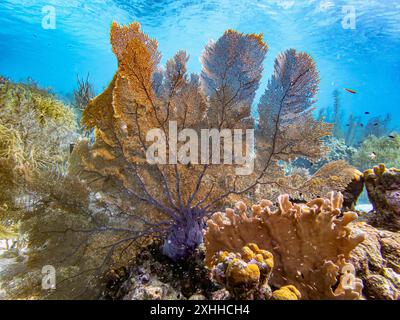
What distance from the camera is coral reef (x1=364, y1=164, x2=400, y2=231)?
3666 millimetres

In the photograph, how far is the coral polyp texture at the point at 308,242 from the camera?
7.11ft

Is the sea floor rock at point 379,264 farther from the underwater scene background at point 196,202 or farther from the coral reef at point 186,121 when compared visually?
the coral reef at point 186,121

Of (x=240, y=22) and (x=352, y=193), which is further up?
(x=240, y=22)

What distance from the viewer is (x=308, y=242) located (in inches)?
90.3

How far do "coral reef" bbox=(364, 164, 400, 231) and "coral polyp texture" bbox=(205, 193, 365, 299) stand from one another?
2.04 metres

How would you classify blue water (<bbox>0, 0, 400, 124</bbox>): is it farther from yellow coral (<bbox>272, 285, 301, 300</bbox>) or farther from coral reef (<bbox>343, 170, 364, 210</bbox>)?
yellow coral (<bbox>272, 285, 301, 300</bbox>)

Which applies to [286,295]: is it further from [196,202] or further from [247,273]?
[196,202]

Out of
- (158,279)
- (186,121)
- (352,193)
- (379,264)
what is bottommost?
(158,279)

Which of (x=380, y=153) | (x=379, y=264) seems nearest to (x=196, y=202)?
A: (x=379, y=264)

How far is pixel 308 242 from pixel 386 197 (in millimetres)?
2479

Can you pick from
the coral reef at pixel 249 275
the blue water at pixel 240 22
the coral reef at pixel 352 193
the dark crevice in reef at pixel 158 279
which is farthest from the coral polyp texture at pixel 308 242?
the blue water at pixel 240 22

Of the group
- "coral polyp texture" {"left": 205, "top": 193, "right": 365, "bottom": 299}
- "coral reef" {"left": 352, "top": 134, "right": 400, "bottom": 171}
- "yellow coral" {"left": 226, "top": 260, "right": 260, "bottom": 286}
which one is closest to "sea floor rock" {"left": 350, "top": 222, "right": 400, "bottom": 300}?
"coral polyp texture" {"left": 205, "top": 193, "right": 365, "bottom": 299}
